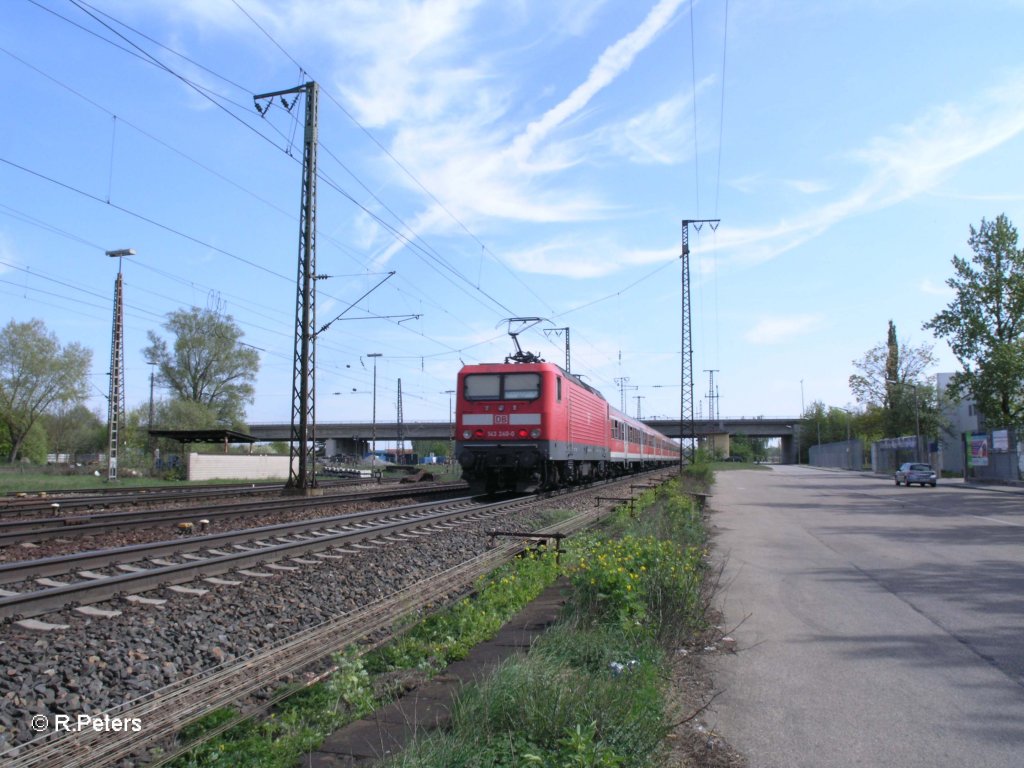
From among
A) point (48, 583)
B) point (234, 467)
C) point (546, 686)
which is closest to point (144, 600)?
point (48, 583)

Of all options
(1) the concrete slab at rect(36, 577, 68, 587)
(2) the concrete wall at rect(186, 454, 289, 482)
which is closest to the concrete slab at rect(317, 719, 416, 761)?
(1) the concrete slab at rect(36, 577, 68, 587)

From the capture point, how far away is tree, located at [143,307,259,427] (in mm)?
58781

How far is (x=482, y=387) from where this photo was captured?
66.3ft

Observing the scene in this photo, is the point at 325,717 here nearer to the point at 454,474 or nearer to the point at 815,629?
the point at 815,629

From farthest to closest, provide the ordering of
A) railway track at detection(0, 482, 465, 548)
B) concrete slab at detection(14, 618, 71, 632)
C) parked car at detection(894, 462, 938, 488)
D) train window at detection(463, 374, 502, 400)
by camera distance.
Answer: parked car at detection(894, 462, 938, 488), train window at detection(463, 374, 502, 400), railway track at detection(0, 482, 465, 548), concrete slab at detection(14, 618, 71, 632)

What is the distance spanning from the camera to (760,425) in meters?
110

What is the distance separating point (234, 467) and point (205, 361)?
23.3 meters

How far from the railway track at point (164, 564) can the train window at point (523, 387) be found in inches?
300

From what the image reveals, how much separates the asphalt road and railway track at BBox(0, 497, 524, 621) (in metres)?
5.07

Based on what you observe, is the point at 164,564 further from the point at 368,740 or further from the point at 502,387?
the point at 502,387

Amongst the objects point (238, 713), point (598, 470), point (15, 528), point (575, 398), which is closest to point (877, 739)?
point (238, 713)

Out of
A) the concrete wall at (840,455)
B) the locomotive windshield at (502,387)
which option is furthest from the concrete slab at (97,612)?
the concrete wall at (840,455)

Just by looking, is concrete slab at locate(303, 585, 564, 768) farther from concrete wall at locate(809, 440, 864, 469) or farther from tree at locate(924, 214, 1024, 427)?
concrete wall at locate(809, 440, 864, 469)

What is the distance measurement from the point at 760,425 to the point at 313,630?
110 meters
